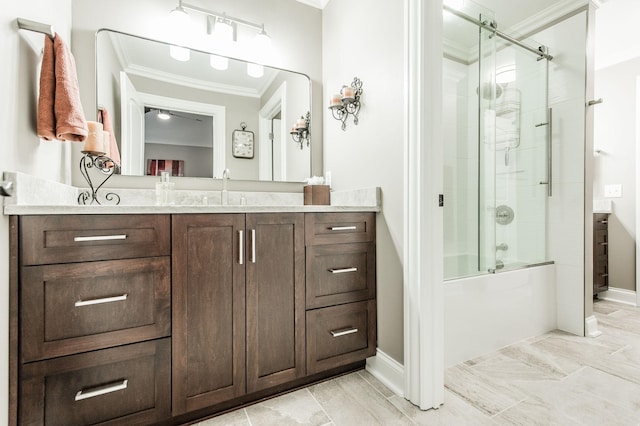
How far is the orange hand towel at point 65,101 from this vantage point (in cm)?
117

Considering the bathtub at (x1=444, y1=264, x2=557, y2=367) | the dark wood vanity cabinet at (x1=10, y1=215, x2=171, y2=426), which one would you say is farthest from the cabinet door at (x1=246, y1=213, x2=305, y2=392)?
the bathtub at (x1=444, y1=264, x2=557, y2=367)

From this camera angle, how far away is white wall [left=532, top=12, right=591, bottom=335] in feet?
7.09

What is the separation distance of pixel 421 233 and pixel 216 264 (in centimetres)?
93

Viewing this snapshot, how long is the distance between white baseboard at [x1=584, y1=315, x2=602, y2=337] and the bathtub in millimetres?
183

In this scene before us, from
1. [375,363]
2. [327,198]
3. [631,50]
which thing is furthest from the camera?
[631,50]

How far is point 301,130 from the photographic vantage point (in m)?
2.21

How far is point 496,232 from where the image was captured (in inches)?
87.8

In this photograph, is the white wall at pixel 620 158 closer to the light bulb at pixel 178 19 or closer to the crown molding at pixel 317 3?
the crown molding at pixel 317 3

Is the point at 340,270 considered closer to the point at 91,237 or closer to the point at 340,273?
the point at 340,273

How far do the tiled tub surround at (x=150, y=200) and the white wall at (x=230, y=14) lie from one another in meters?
0.08

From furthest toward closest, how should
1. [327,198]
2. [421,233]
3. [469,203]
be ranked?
[469,203] → [327,198] → [421,233]

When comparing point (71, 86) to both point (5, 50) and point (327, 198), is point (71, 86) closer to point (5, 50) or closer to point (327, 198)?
point (5, 50)

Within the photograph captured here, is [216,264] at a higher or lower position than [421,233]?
lower

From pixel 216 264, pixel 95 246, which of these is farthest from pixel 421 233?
pixel 95 246
